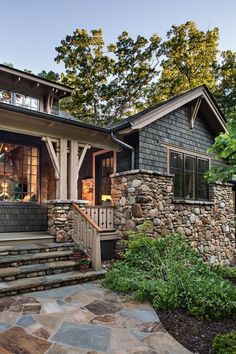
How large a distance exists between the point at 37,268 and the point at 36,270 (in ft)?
0.20

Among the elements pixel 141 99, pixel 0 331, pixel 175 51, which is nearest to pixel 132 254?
pixel 0 331

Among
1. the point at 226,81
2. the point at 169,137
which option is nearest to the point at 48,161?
the point at 169,137

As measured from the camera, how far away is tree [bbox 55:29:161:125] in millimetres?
19250

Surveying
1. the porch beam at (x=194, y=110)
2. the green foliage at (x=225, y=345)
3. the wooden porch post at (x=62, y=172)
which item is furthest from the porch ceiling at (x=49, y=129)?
the green foliage at (x=225, y=345)

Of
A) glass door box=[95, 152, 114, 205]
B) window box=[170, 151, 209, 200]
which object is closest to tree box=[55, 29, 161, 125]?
glass door box=[95, 152, 114, 205]

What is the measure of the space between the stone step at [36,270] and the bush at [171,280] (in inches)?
34.6

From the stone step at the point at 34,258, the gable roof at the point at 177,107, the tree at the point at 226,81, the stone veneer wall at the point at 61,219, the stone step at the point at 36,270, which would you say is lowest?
the stone step at the point at 36,270

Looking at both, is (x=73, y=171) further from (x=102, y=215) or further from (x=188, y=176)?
(x=188, y=176)

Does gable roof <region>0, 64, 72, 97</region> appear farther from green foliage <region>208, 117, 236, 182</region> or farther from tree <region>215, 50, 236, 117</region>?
tree <region>215, 50, 236, 117</region>

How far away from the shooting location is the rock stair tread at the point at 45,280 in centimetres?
438

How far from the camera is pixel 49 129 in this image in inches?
264

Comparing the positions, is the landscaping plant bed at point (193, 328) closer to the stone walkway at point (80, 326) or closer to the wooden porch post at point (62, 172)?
the stone walkway at point (80, 326)

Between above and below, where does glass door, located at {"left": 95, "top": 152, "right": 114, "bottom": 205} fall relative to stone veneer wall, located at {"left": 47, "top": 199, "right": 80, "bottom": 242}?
above

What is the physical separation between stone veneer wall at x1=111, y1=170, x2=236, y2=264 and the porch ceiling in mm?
1178
